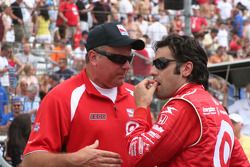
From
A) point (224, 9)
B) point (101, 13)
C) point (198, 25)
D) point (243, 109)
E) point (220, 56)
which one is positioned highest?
point (101, 13)

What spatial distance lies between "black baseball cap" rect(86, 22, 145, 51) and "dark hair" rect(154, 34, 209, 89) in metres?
0.44

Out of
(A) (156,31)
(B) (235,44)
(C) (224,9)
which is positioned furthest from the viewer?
(C) (224,9)

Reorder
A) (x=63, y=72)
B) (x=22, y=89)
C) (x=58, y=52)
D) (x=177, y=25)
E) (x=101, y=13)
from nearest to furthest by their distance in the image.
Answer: (x=22, y=89)
(x=63, y=72)
(x=58, y=52)
(x=101, y=13)
(x=177, y=25)

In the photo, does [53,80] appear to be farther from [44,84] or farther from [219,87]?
[219,87]

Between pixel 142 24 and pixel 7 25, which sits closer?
pixel 7 25

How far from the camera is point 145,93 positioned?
14.2ft

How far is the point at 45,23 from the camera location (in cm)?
1688

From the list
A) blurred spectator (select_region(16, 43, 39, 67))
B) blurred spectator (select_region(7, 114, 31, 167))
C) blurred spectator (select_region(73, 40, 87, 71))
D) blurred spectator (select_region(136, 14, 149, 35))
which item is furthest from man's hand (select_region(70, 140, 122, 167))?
blurred spectator (select_region(136, 14, 149, 35))

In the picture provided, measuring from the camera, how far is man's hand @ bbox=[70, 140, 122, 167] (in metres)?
4.21

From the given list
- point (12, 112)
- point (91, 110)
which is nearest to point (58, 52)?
point (12, 112)

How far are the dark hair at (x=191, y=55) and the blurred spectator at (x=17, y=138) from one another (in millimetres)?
4787

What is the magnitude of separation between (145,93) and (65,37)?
13639mm

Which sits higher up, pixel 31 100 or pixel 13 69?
pixel 13 69

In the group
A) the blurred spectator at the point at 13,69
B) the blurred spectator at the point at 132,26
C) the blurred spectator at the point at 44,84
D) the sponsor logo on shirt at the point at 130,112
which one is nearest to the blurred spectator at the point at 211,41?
the blurred spectator at the point at 132,26
